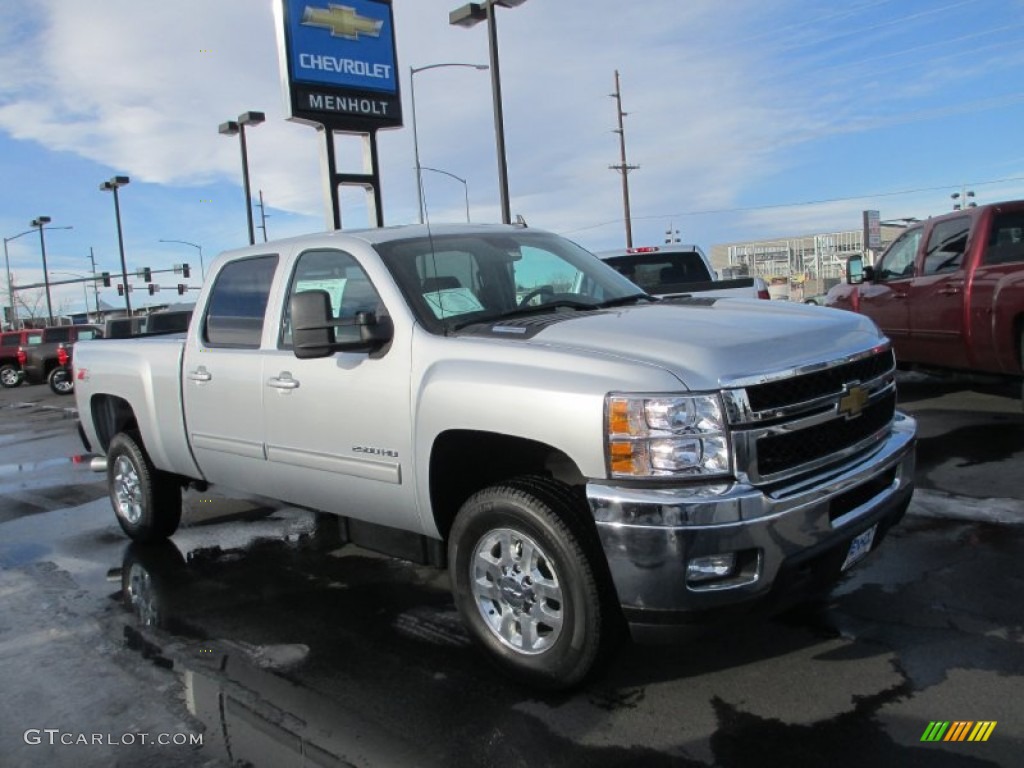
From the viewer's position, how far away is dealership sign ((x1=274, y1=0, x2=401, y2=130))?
14.7m

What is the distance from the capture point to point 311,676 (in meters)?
3.77

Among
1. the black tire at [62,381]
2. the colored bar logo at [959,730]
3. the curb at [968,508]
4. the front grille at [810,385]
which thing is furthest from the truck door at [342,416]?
the black tire at [62,381]

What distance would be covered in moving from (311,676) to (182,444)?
2.22 metres

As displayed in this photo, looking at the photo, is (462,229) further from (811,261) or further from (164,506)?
(811,261)

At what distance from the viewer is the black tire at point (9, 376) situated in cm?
2681

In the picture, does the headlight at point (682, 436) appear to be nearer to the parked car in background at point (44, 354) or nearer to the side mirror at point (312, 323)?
the side mirror at point (312, 323)

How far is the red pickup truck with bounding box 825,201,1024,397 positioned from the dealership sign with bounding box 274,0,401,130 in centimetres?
955

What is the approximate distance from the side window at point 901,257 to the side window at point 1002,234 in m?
1.16

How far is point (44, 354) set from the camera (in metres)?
24.5

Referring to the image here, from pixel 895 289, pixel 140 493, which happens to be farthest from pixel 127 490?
pixel 895 289

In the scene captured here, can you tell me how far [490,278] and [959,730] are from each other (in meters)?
2.82

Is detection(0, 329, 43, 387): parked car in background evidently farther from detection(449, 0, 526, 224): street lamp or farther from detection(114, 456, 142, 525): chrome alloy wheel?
detection(114, 456, 142, 525): chrome alloy wheel

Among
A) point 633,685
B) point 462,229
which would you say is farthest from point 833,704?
point 462,229

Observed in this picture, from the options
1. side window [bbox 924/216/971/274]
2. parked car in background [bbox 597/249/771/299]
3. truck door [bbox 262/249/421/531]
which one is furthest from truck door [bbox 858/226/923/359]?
truck door [bbox 262/249/421/531]
